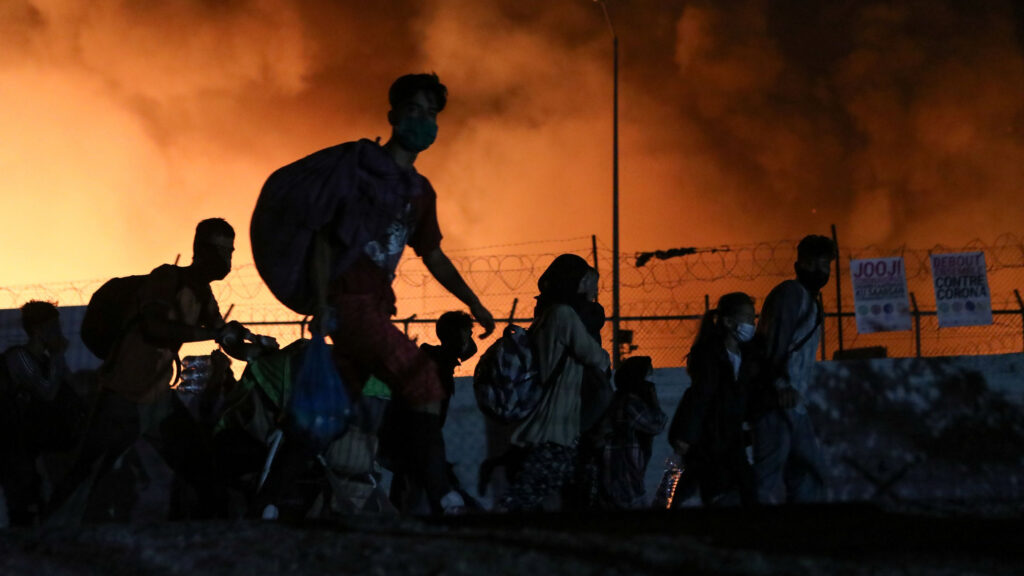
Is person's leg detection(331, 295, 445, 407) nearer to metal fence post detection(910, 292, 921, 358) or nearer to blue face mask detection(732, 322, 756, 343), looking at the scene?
blue face mask detection(732, 322, 756, 343)

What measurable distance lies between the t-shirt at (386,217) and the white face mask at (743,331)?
2342mm

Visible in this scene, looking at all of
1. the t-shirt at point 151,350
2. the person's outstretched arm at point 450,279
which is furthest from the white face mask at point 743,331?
the t-shirt at point 151,350

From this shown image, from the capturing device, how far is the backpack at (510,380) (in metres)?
5.39

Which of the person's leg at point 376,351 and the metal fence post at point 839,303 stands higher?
the metal fence post at point 839,303

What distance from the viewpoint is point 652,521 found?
3105 millimetres

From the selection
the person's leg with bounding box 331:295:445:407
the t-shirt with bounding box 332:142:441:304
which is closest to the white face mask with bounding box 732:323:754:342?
the t-shirt with bounding box 332:142:441:304

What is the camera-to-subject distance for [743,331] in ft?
20.3

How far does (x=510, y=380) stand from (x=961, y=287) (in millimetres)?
8872

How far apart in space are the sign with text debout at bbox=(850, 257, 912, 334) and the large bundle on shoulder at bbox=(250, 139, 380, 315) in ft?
33.2

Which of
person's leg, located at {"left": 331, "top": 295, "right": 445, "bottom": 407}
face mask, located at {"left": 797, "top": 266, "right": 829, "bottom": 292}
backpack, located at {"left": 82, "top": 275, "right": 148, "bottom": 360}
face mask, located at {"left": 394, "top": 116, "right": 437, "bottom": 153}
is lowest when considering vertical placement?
person's leg, located at {"left": 331, "top": 295, "right": 445, "bottom": 407}

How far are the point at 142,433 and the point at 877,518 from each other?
10.7ft

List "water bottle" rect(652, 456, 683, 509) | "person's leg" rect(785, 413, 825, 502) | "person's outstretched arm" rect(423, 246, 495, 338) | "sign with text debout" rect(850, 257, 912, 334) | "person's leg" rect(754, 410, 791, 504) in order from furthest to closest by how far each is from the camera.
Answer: "sign with text debout" rect(850, 257, 912, 334) → "water bottle" rect(652, 456, 683, 509) → "person's leg" rect(785, 413, 825, 502) → "person's leg" rect(754, 410, 791, 504) → "person's outstretched arm" rect(423, 246, 495, 338)

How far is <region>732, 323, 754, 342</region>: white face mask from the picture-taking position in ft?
20.3

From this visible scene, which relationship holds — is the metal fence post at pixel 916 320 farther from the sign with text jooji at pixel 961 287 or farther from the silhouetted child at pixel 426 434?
the silhouetted child at pixel 426 434
